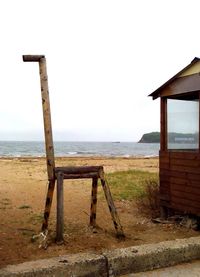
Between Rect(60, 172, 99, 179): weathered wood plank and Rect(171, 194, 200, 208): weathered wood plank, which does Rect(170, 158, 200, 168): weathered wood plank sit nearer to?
Rect(171, 194, 200, 208): weathered wood plank

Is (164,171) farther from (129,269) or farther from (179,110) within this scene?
(129,269)

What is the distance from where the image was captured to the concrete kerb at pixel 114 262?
4762 millimetres

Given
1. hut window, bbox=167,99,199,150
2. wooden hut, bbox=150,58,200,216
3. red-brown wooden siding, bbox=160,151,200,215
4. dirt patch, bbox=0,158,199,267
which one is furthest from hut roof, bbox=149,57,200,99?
dirt patch, bbox=0,158,199,267

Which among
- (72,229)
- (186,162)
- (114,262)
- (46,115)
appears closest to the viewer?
(114,262)

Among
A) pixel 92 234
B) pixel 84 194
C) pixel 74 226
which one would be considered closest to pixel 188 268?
pixel 92 234

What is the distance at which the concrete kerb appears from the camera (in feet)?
15.6

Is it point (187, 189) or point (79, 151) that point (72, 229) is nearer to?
point (187, 189)

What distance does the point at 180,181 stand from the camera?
7656 mm

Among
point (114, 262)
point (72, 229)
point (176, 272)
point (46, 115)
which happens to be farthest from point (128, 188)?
point (114, 262)

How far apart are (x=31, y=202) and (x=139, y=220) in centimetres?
309

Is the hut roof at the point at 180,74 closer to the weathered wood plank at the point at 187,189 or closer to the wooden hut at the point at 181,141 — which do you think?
the wooden hut at the point at 181,141

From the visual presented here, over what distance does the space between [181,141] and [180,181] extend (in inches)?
31.8

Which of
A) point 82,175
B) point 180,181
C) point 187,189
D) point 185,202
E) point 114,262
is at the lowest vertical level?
point 114,262

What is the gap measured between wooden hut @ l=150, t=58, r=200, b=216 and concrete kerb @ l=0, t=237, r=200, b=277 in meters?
1.73
